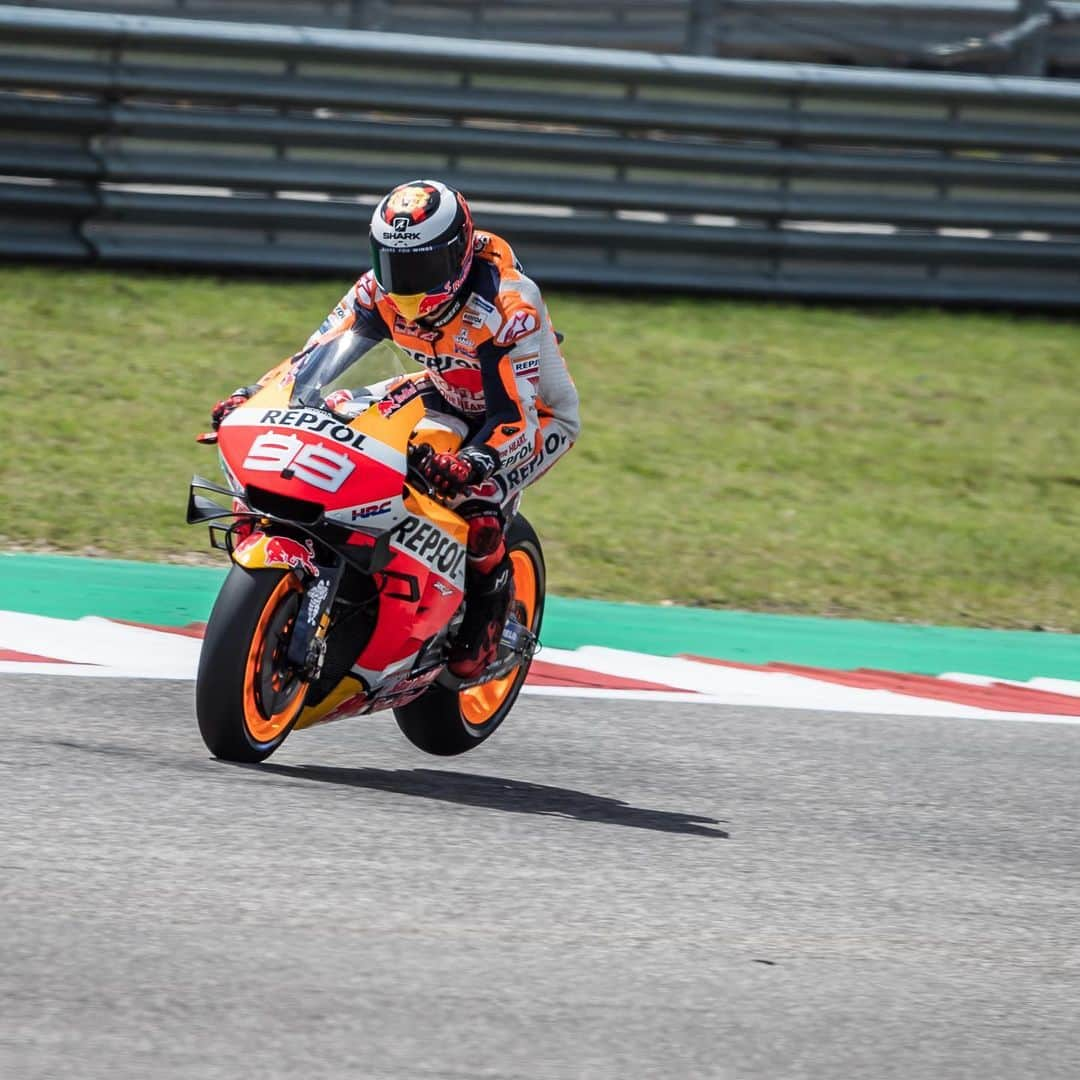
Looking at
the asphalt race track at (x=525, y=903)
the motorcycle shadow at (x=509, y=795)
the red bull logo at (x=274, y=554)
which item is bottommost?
the motorcycle shadow at (x=509, y=795)

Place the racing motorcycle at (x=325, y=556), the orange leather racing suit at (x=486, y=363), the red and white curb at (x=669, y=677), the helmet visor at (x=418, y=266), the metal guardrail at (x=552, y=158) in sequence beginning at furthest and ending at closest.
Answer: the metal guardrail at (x=552, y=158)
the red and white curb at (x=669, y=677)
the orange leather racing suit at (x=486, y=363)
the helmet visor at (x=418, y=266)
the racing motorcycle at (x=325, y=556)

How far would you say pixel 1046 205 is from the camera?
12.7 metres

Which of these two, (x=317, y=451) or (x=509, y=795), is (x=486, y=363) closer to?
(x=317, y=451)

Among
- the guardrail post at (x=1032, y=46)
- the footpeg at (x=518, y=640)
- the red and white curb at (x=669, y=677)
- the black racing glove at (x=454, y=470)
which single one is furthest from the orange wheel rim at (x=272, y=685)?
Result: the guardrail post at (x=1032, y=46)

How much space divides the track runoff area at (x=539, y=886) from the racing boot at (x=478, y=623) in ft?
1.07

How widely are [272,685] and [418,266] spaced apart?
52.5 inches

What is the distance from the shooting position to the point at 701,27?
1290 centimetres

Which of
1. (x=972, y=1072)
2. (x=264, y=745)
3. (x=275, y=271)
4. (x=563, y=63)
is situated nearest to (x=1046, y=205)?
(x=563, y=63)

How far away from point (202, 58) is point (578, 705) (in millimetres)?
6401

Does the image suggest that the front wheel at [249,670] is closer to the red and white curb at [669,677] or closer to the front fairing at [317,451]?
Answer: the front fairing at [317,451]

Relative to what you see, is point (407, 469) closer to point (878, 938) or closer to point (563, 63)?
point (878, 938)

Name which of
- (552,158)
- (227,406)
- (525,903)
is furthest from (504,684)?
(552,158)

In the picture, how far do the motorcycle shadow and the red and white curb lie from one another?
3.99 ft

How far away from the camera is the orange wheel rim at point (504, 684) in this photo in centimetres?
623
